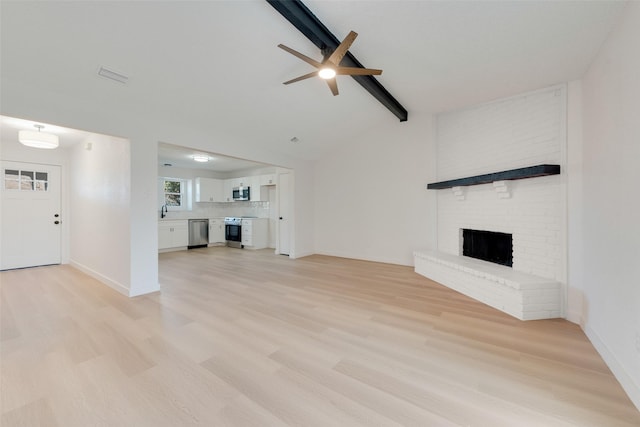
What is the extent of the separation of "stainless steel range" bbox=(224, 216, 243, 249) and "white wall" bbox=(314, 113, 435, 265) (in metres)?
2.49

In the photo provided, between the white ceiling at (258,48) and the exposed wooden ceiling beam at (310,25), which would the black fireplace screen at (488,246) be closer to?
the white ceiling at (258,48)

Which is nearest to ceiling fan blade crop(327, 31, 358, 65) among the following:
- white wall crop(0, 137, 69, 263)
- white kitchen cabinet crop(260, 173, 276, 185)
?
white kitchen cabinet crop(260, 173, 276, 185)

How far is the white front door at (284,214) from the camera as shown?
629 cm

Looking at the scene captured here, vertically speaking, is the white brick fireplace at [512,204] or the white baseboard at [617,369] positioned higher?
the white brick fireplace at [512,204]

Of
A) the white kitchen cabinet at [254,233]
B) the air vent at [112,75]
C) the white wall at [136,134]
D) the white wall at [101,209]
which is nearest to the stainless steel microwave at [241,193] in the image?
the white kitchen cabinet at [254,233]

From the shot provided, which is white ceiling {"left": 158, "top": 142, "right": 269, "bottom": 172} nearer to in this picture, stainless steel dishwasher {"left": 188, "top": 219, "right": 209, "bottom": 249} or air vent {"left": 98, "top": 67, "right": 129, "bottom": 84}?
stainless steel dishwasher {"left": 188, "top": 219, "right": 209, "bottom": 249}

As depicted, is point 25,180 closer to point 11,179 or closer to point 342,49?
point 11,179

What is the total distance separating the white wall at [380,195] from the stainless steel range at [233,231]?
249 centimetres

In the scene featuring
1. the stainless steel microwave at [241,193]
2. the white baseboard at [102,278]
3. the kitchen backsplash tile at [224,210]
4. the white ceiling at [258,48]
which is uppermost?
the white ceiling at [258,48]

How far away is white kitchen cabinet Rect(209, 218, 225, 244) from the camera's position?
303 inches

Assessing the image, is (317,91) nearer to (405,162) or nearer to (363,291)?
(405,162)

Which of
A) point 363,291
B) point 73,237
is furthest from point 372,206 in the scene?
point 73,237

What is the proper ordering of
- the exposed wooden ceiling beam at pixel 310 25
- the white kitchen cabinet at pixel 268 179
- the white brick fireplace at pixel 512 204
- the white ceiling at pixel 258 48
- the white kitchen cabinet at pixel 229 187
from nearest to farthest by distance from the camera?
the white ceiling at pixel 258 48 → the exposed wooden ceiling beam at pixel 310 25 → the white brick fireplace at pixel 512 204 → the white kitchen cabinet at pixel 268 179 → the white kitchen cabinet at pixel 229 187

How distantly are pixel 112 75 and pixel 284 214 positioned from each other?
4323mm
